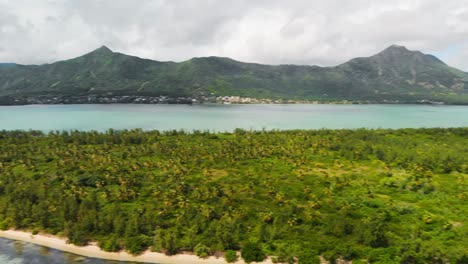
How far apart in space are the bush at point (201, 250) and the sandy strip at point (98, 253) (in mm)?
515

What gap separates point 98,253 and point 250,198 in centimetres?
2505

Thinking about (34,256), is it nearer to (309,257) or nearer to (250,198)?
(250,198)

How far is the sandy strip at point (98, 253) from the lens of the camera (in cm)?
4801

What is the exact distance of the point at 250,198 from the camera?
64250mm

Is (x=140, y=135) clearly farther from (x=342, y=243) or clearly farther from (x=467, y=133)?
(x=467, y=133)

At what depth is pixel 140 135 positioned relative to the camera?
119438mm

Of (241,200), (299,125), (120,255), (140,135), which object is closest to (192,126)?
(299,125)

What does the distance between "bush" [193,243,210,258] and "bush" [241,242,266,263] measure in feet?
14.7

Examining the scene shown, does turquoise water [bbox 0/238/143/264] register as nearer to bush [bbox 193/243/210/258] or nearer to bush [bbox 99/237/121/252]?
bush [bbox 99/237/121/252]

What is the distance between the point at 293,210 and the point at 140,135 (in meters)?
72.8

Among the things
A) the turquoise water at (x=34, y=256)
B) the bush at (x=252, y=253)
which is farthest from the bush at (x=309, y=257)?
the turquoise water at (x=34, y=256)

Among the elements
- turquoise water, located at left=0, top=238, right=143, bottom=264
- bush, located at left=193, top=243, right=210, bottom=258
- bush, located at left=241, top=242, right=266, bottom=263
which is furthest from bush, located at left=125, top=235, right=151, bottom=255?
bush, located at left=241, top=242, right=266, bottom=263

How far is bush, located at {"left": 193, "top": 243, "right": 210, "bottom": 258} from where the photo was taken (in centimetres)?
4831

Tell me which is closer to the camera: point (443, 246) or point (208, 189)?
point (443, 246)
